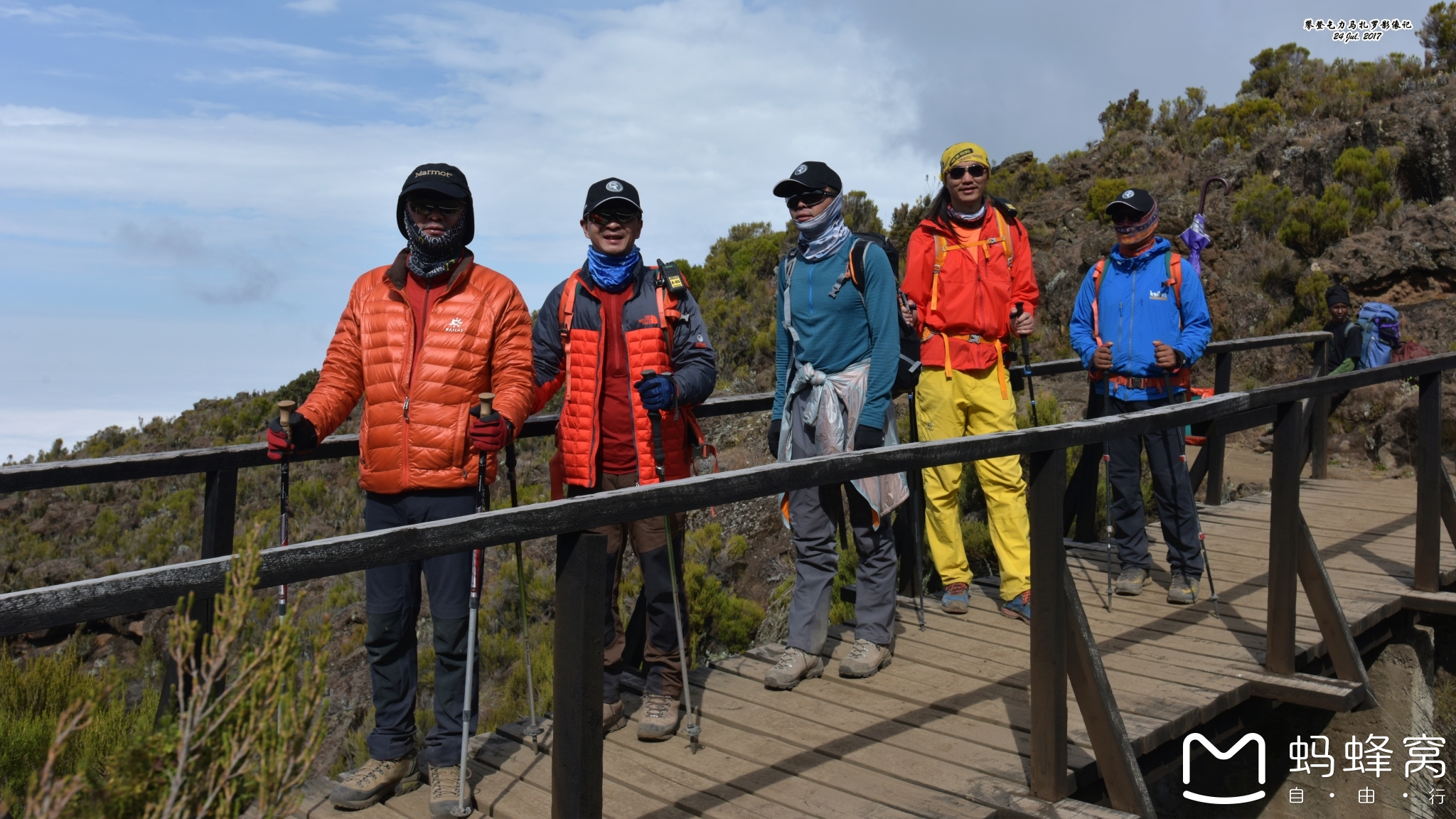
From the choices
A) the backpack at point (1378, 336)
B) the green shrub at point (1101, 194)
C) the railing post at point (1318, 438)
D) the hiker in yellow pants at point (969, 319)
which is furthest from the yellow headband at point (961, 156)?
the green shrub at point (1101, 194)

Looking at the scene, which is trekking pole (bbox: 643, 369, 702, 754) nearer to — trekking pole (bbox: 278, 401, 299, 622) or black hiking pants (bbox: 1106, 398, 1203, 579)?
trekking pole (bbox: 278, 401, 299, 622)

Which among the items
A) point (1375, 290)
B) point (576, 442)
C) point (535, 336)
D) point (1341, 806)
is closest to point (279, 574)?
point (576, 442)

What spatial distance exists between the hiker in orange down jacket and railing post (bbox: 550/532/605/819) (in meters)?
0.92

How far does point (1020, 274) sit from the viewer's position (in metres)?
4.97

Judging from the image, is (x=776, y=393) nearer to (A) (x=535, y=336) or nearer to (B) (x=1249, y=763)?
(A) (x=535, y=336)

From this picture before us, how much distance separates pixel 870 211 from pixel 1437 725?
18.9 metres

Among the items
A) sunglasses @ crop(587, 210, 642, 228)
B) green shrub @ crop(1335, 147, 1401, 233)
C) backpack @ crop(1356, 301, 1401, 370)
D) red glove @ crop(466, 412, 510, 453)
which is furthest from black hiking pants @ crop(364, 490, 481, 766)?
green shrub @ crop(1335, 147, 1401, 233)

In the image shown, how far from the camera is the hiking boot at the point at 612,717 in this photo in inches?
151

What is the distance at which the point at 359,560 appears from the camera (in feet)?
7.06

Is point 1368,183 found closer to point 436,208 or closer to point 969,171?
point 969,171

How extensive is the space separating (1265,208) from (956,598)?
13.8 meters

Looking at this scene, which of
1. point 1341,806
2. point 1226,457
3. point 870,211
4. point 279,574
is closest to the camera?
point 279,574

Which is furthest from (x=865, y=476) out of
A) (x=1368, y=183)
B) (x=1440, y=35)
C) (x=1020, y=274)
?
(x=1440, y=35)

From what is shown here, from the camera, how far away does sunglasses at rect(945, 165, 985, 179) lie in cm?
479
